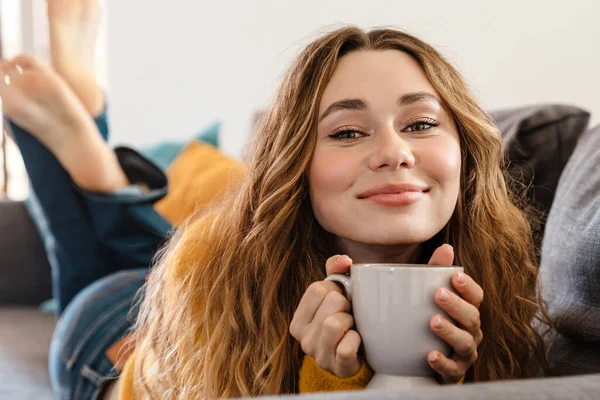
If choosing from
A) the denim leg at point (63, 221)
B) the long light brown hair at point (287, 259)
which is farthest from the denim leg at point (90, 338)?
the long light brown hair at point (287, 259)

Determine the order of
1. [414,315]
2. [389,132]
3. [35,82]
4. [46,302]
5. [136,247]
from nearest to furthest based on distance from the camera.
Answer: [414,315]
[389,132]
[35,82]
[136,247]
[46,302]

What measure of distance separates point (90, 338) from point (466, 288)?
0.89m

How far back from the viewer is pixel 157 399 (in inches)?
37.9

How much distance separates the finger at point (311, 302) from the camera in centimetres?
71

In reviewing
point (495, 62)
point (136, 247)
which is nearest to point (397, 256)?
point (136, 247)

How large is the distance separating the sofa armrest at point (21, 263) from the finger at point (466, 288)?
1.63 metres

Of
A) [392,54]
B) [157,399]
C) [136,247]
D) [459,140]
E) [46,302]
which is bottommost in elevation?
[46,302]

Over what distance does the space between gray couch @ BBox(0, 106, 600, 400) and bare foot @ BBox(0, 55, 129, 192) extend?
1.35ft

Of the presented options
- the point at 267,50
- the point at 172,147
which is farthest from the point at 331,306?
the point at 267,50

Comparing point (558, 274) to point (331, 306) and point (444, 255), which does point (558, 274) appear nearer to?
point (444, 255)

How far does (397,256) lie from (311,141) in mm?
173

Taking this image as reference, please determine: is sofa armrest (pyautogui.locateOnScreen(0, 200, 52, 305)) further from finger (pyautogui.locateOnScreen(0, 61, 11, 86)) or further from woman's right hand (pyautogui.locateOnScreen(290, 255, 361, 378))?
woman's right hand (pyautogui.locateOnScreen(290, 255, 361, 378))

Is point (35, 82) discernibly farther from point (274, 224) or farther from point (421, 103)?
point (421, 103)

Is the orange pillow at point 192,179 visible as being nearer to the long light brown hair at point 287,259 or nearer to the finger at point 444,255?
the long light brown hair at point 287,259
